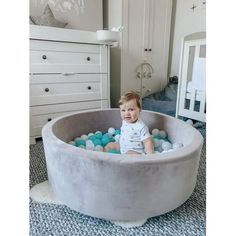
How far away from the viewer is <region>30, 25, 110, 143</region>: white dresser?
1.86 m

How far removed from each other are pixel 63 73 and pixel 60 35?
31 cm

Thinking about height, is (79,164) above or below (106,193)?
above

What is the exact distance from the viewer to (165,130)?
1609mm

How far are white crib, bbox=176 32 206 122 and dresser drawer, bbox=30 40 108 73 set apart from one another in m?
0.75

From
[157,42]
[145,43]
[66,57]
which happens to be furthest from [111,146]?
[157,42]

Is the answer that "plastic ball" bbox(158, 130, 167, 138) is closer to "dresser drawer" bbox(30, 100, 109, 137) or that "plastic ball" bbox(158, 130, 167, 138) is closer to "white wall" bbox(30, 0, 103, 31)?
"dresser drawer" bbox(30, 100, 109, 137)

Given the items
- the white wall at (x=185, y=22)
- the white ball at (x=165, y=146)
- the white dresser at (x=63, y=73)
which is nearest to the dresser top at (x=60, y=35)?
the white dresser at (x=63, y=73)

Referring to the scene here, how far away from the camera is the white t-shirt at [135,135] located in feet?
4.35

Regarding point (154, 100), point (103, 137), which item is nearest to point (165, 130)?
point (103, 137)

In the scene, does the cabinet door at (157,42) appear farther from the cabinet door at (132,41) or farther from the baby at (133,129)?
the baby at (133,129)

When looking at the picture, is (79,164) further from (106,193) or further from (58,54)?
(58,54)
